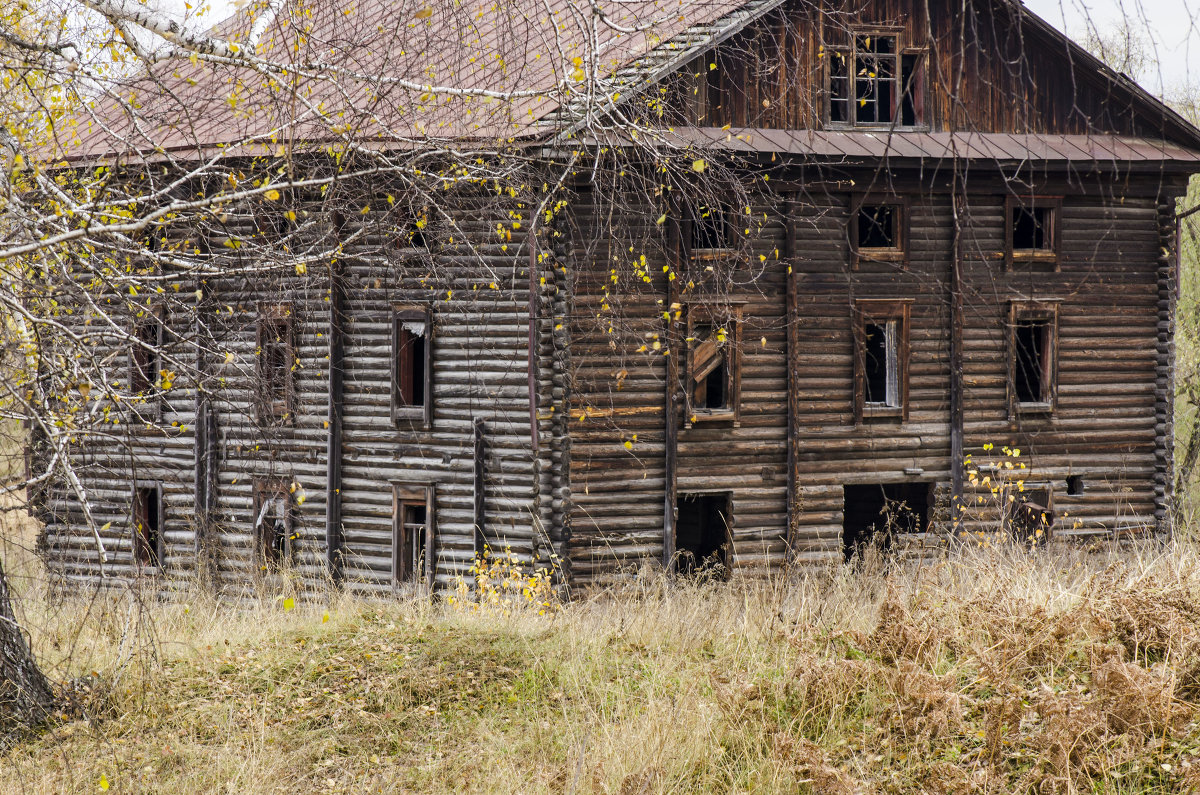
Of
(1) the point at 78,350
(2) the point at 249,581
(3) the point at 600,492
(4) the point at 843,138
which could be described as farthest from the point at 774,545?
(1) the point at 78,350

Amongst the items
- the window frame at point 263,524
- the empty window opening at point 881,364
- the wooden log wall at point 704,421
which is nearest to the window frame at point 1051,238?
the wooden log wall at point 704,421

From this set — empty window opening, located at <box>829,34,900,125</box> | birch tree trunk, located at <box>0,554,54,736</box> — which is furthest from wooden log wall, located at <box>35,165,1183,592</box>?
birch tree trunk, located at <box>0,554,54,736</box>

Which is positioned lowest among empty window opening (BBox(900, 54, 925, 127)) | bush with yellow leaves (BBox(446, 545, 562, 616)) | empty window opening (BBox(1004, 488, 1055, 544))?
bush with yellow leaves (BBox(446, 545, 562, 616))

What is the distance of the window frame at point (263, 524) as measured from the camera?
1636cm

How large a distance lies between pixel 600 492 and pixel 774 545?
285cm

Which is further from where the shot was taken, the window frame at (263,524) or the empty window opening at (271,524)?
the empty window opening at (271,524)

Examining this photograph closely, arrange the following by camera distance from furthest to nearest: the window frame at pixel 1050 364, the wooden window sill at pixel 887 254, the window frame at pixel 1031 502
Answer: the window frame at pixel 1050 364, the window frame at pixel 1031 502, the wooden window sill at pixel 887 254

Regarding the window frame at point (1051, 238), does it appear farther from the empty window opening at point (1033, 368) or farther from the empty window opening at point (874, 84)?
the empty window opening at point (874, 84)

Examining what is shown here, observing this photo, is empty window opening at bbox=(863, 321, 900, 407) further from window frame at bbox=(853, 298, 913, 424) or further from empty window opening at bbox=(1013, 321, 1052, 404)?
empty window opening at bbox=(1013, 321, 1052, 404)

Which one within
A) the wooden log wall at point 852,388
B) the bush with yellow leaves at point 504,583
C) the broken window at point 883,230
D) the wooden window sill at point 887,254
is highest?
the broken window at point 883,230

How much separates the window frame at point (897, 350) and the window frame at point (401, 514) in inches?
253

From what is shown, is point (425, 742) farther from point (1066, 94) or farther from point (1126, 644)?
point (1066, 94)

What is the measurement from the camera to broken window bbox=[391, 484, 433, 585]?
15781 millimetres

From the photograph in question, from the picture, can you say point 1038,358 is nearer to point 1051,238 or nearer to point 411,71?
point 1051,238
